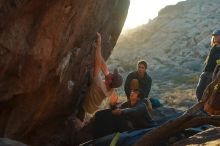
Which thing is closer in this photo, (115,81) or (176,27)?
(115,81)

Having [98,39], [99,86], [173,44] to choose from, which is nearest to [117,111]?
[99,86]

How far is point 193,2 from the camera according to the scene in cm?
7219

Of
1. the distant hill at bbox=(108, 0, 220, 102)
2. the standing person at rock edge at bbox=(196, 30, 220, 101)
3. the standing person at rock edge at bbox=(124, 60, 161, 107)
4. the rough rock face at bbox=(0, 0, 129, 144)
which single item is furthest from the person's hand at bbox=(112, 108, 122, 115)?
the distant hill at bbox=(108, 0, 220, 102)

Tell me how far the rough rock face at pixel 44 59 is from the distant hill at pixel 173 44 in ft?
87.7

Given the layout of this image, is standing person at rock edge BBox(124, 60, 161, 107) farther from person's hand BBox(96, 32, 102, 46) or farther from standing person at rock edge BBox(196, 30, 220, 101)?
standing person at rock edge BBox(196, 30, 220, 101)

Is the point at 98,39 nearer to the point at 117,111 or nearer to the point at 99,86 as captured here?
the point at 99,86

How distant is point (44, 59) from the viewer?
1123 centimetres

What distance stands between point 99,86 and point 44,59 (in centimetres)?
206

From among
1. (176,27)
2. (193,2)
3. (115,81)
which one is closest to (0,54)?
(115,81)

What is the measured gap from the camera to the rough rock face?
10359 mm

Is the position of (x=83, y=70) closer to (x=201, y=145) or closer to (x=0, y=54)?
(x=0, y=54)

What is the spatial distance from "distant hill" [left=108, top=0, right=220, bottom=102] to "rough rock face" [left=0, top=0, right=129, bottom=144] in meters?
26.7

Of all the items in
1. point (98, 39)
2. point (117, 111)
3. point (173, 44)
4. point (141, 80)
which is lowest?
point (117, 111)

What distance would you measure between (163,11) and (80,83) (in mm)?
61566
